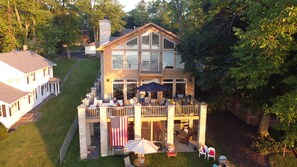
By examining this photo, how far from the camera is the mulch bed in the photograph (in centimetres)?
1586

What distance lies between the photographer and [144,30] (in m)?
19.8

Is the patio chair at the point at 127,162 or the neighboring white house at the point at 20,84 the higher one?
the neighboring white house at the point at 20,84

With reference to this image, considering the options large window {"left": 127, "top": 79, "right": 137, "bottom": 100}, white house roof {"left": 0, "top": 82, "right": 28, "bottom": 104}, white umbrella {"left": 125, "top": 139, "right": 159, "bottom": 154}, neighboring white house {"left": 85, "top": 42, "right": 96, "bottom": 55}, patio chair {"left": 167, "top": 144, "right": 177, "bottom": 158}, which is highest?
neighboring white house {"left": 85, "top": 42, "right": 96, "bottom": 55}

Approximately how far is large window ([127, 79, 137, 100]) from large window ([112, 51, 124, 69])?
63.6 inches

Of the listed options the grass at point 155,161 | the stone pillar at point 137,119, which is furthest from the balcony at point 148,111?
the grass at point 155,161

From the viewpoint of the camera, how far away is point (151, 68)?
20516mm

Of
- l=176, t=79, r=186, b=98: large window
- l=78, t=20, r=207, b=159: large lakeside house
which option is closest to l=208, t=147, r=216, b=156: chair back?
l=78, t=20, r=207, b=159: large lakeside house

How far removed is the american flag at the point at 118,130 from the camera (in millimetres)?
15758

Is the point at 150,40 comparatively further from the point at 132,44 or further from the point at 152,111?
the point at 152,111

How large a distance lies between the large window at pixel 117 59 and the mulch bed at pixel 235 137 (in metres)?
A: 9.89

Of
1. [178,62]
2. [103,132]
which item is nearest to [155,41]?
[178,62]

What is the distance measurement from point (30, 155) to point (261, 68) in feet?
53.7

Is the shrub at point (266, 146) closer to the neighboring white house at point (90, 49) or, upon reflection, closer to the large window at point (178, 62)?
the large window at point (178, 62)

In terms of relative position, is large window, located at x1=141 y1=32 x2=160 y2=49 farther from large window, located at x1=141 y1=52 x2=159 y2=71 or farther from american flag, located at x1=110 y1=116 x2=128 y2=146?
american flag, located at x1=110 y1=116 x2=128 y2=146
